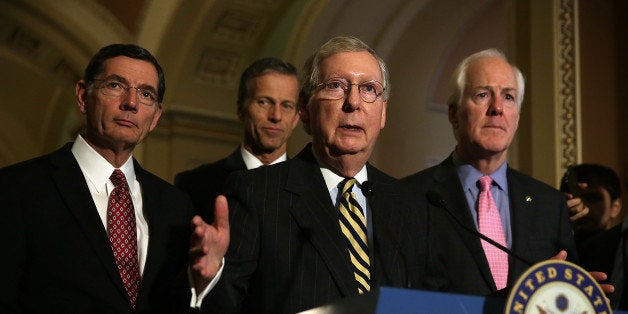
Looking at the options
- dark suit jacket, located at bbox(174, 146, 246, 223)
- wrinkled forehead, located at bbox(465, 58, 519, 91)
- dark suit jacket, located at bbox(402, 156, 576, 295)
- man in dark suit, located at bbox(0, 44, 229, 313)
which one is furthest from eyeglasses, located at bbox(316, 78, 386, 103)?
dark suit jacket, located at bbox(174, 146, 246, 223)

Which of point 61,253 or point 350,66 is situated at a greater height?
point 350,66

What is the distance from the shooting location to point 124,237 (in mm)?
2664

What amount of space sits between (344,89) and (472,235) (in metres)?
0.67

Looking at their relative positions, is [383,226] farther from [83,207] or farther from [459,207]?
[83,207]

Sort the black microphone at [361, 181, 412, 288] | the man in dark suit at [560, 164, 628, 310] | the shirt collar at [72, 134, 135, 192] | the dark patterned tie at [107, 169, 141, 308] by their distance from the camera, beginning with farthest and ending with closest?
the man in dark suit at [560, 164, 628, 310] → the shirt collar at [72, 134, 135, 192] → the dark patterned tie at [107, 169, 141, 308] → the black microphone at [361, 181, 412, 288]

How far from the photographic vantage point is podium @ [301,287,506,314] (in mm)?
1676

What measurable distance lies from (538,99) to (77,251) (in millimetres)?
3464

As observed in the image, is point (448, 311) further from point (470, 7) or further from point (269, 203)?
point (470, 7)

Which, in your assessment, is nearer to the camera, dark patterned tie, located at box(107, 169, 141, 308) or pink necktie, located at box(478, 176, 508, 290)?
dark patterned tie, located at box(107, 169, 141, 308)

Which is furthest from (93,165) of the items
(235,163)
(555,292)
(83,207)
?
(555,292)

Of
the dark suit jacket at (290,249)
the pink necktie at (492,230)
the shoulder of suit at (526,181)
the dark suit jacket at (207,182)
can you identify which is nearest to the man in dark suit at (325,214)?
the dark suit jacket at (290,249)

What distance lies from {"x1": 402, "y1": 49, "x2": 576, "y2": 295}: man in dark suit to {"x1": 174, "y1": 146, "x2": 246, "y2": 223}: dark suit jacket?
77cm

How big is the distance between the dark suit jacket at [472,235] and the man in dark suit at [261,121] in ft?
2.70

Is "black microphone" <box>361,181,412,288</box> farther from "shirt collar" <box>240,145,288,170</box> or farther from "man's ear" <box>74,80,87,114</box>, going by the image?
"shirt collar" <box>240,145,288,170</box>
